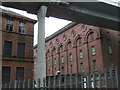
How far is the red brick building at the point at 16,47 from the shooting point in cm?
2334

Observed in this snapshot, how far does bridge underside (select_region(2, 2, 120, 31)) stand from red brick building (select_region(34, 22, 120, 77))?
29.8ft

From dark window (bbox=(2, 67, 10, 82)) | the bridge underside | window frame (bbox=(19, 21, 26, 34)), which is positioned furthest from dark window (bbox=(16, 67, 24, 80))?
the bridge underside

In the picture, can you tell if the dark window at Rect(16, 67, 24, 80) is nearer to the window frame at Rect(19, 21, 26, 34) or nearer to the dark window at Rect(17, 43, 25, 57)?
the dark window at Rect(17, 43, 25, 57)

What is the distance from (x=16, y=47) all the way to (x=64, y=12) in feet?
34.2

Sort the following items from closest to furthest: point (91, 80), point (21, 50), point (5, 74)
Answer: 1. point (91, 80)
2. point (5, 74)
3. point (21, 50)

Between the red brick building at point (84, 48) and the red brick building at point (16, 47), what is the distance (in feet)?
44.4

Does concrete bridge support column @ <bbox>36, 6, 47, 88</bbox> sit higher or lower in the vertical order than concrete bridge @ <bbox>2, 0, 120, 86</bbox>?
lower

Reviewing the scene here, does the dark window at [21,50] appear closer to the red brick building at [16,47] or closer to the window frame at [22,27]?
the red brick building at [16,47]

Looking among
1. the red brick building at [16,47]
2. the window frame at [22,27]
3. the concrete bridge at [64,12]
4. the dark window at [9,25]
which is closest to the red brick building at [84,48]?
the concrete bridge at [64,12]

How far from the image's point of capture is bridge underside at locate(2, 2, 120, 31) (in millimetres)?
17562

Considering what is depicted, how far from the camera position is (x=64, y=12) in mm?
19547

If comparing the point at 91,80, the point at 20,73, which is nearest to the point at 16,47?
the point at 20,73

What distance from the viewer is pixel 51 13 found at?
1972 centimetres

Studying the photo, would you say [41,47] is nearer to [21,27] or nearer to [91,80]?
[21,27]
